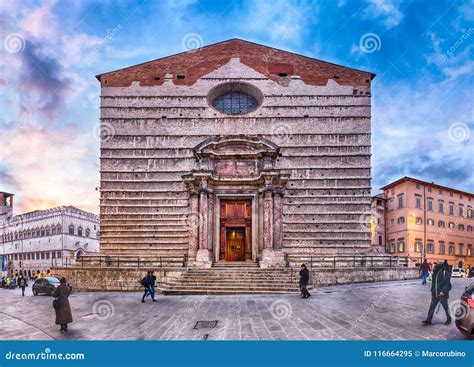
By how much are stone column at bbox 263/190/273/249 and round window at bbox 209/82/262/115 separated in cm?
701

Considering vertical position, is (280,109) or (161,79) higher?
(161,79)

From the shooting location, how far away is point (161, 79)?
2678cm

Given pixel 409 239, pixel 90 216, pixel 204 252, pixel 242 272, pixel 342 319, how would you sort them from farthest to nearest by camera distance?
pixel 90 216 → pixel 409 239 → pixel 204 252 → pixel 242 272 → pixel 342 319

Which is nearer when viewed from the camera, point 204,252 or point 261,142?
point 204,252

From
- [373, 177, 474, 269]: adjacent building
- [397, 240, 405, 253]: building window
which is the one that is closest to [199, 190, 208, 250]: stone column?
[373, 177, 474, 269]: adjacent building

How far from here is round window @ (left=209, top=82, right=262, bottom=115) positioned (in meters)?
26.9

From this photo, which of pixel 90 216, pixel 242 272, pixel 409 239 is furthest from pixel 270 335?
pixel 90 216

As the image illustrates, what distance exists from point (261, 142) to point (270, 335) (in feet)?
54.3

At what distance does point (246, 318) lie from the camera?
10.9 meters

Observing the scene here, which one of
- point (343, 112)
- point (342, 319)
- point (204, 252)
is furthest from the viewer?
point (343, 112)

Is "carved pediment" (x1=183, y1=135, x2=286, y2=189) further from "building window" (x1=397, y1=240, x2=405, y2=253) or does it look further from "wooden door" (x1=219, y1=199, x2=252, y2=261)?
"building window" (x1=397, y1=240, x2=405, y2=253)

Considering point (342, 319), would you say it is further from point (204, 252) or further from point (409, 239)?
point (409, 239)

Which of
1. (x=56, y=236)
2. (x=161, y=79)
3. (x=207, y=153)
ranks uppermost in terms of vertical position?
(x=161, y=79)

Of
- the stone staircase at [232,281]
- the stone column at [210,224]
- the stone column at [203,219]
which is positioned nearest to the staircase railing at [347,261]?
the stone staircase at [232,281]
